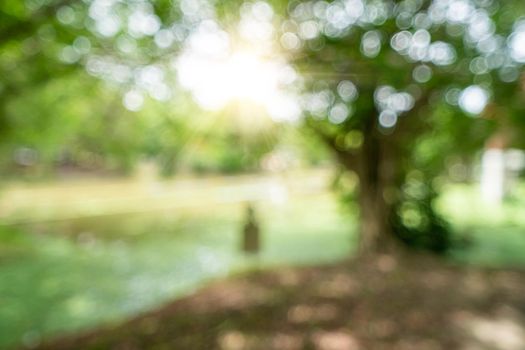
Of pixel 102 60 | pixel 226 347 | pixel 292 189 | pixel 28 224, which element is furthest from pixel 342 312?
pixel 292 189

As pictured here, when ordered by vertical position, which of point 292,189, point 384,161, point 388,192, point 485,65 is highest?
point 485,65

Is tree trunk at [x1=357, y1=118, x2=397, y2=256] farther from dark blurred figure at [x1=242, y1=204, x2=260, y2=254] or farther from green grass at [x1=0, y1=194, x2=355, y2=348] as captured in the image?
dark blurred figure at [x1=242, y1=204, x2=260, y2=254]

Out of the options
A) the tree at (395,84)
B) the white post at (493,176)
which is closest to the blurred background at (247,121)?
the tree at (395,84)

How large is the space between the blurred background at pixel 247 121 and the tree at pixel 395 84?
1.1 inches

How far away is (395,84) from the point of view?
4.66 metres

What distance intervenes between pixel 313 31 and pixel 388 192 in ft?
13.1

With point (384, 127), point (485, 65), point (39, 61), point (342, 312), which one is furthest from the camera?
point (384, 127)

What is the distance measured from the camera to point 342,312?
5.63m

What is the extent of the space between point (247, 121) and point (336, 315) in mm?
3871

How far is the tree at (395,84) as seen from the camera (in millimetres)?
4777

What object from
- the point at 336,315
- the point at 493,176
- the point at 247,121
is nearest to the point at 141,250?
the point at 247,121

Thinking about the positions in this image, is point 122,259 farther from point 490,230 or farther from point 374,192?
point 490,230

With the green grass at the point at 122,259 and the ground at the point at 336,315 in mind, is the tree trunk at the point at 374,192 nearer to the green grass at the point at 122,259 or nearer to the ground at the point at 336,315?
the green grass at the point at 122,259

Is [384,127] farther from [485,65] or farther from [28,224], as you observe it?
[28,224]
